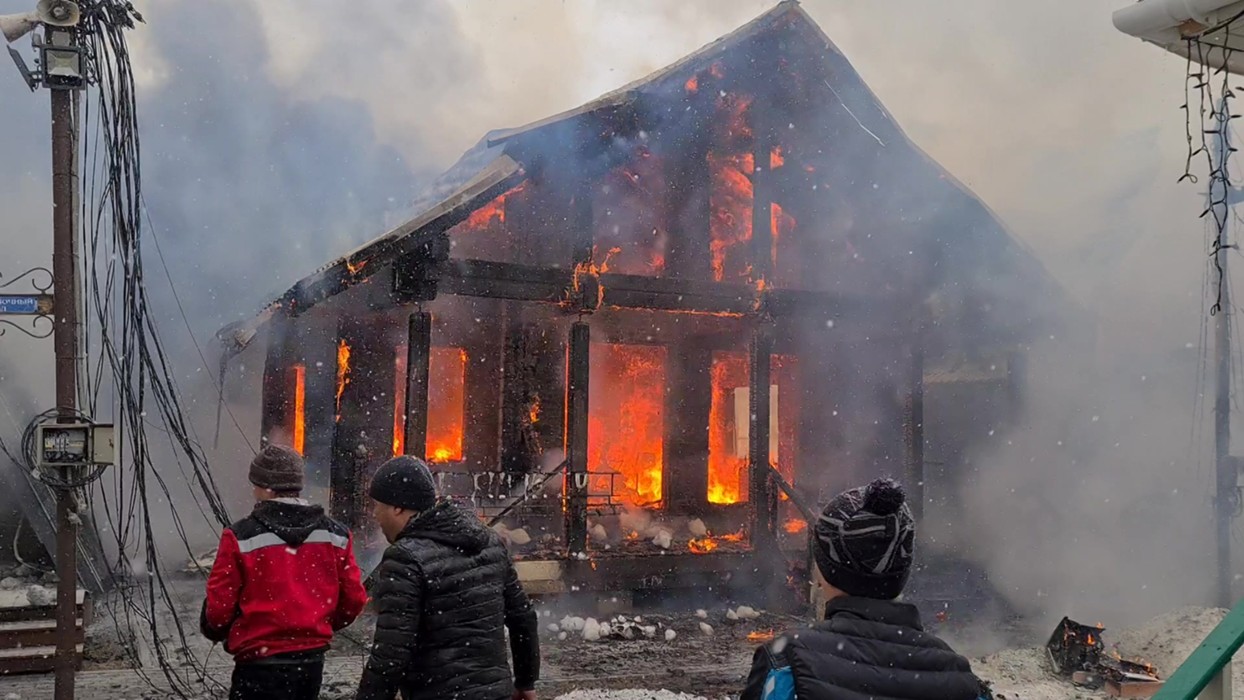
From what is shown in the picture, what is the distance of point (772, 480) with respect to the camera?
1284 centimetres

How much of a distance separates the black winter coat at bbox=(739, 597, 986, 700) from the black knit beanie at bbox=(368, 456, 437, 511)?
6.59ft

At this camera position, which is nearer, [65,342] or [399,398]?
[65,342]

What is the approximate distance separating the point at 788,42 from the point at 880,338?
4.93 metres

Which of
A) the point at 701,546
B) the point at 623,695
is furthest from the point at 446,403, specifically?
the point at 623,695

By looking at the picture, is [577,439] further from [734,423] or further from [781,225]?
[781,225]

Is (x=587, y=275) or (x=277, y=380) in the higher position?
(x=587, y=275)

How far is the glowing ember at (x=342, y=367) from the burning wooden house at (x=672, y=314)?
32 mm

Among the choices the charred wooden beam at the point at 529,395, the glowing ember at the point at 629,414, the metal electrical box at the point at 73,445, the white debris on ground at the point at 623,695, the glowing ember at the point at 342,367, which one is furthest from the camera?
the glowing ember at the point at 629,414

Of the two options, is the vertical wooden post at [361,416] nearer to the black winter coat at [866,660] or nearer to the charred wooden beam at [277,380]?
the charred wooden beam at [277,380]

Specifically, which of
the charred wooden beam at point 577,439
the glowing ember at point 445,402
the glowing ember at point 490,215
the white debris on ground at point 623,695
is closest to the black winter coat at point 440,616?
the white debris on ground at point 623,695

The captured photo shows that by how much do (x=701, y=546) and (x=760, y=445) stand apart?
170 cm

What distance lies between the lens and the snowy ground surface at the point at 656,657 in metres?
8.14

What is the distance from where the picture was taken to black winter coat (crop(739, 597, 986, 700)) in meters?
2.12

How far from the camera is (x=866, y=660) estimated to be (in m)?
2.18
